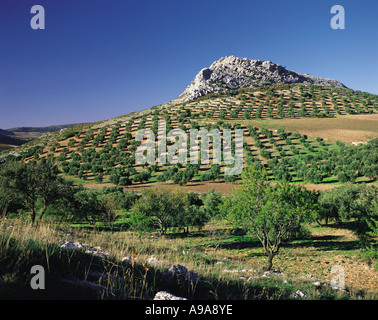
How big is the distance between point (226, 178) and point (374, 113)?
125 metres

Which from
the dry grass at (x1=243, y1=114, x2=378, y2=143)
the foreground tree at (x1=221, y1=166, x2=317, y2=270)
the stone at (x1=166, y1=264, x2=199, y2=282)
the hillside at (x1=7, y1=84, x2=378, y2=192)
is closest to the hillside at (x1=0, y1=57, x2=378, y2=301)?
the stone at (x1=166, y1=264, x2=199, y2=282)

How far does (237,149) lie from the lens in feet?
327

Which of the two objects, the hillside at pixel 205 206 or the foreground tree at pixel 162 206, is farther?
the foreground tree at pixel 162 206

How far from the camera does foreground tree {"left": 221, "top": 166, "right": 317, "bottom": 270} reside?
19.8 meters

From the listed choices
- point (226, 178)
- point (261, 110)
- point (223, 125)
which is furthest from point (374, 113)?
point (226, 178)

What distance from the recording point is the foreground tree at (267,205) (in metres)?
19.8

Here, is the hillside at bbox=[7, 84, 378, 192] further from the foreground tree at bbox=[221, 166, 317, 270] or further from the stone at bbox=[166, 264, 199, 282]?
the stone at bbox=[166, 264, 199, 282]

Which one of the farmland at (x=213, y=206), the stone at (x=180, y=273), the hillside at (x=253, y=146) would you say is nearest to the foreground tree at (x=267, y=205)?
the farmland at (x=213, y=206)

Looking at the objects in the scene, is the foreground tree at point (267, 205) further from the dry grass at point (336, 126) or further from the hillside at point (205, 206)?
the dry grass at point (336, 126)

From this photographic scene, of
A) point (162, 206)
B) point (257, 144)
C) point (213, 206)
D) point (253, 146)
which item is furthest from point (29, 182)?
point (253, 146)

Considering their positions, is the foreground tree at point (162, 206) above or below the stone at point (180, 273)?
below

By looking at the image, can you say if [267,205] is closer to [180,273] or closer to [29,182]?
[180,273]

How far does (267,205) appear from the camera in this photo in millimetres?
19578

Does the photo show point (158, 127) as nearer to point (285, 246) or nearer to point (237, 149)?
point (237, 149)
